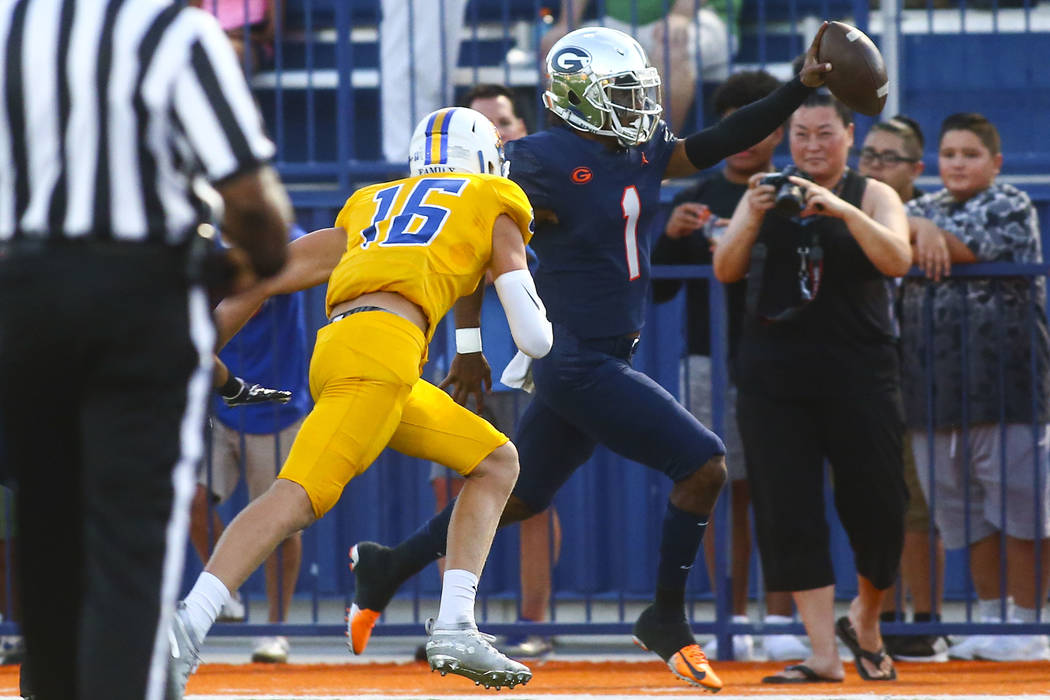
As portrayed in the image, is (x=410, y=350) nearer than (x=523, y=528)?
Yes

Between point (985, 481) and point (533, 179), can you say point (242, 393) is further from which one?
point (985, 481)

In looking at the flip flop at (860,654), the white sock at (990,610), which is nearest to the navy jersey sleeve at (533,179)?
the flip flop at (860,654)

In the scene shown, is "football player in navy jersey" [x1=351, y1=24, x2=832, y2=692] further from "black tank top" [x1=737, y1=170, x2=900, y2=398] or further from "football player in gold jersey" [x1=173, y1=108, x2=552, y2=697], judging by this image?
"black tank top" [x1=737, y1=170, x2=900, y2=398]

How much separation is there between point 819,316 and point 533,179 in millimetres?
1343

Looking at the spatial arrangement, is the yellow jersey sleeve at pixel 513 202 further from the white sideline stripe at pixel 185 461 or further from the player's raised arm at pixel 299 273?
the white sideline stripe at pixel 185 461

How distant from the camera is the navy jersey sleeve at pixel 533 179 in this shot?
5.47 meters

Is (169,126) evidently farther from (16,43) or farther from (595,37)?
(595,37)

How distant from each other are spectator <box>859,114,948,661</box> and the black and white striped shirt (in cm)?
403

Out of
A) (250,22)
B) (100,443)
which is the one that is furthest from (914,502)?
(100,443)

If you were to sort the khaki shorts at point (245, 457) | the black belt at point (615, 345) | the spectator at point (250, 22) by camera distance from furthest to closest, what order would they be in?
the spectator at point (250, 22), the khaki shorts at point (245, 457), the black belt at point (615, 345)

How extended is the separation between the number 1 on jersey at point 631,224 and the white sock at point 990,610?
2.28m

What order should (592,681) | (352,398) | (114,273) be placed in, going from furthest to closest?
(592,681), (352,398), (114,273)

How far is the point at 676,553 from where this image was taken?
5.41 metres

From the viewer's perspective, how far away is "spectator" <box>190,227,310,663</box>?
692 cm
